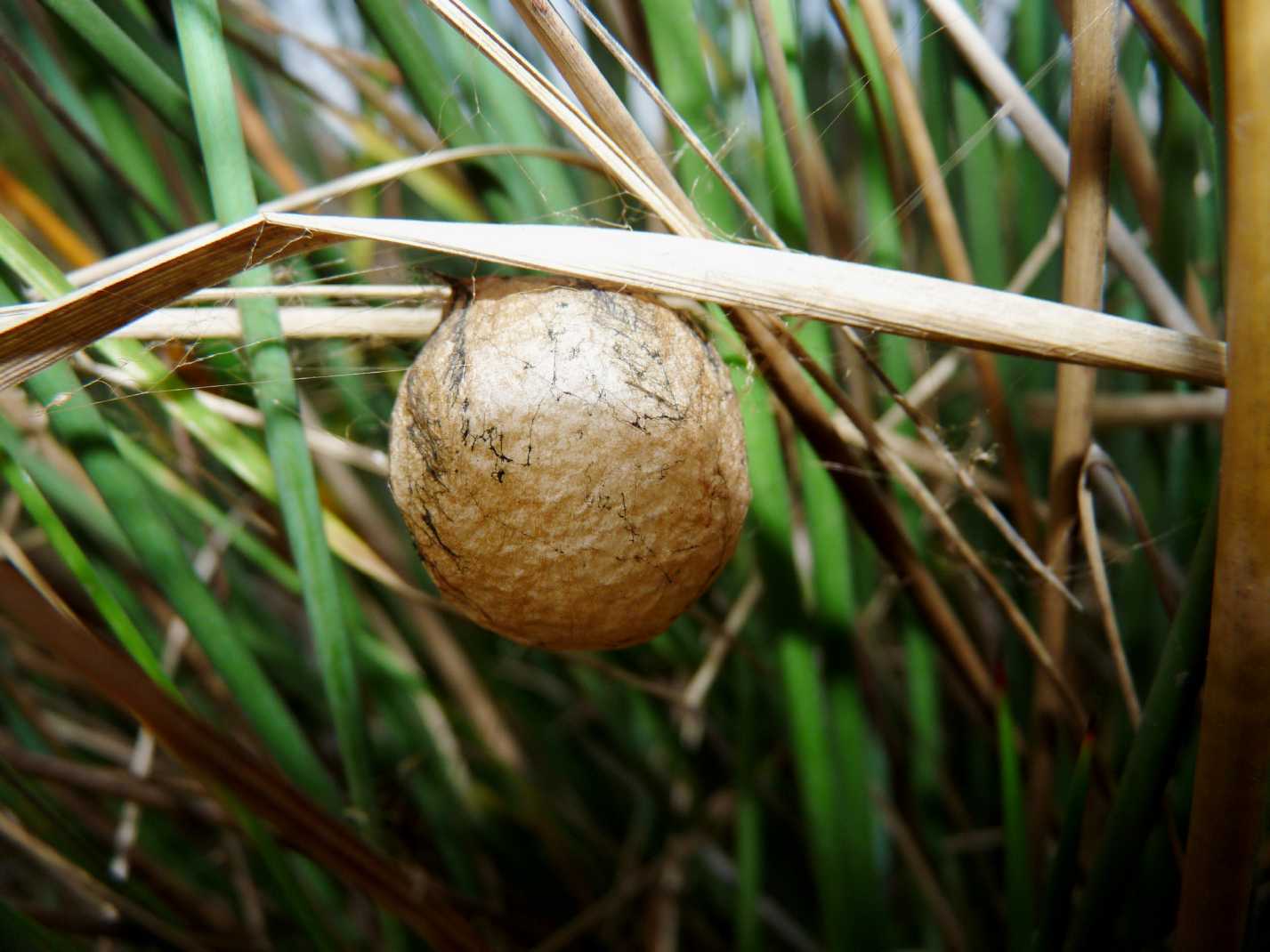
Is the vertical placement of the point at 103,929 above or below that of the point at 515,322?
below

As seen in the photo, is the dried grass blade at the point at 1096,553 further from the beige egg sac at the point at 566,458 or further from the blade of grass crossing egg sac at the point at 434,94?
the blade of grass crossing egg sac at the point at 434,94

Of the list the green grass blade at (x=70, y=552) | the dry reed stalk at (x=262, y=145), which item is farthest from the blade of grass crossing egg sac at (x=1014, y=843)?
the dry reed stalk at (x=262, y=145)

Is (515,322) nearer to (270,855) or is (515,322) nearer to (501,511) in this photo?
(501,511)

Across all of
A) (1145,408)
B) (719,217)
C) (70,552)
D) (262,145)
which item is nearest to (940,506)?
(719,217)

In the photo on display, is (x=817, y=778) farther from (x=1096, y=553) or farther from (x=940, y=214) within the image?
(x=940, y=214)

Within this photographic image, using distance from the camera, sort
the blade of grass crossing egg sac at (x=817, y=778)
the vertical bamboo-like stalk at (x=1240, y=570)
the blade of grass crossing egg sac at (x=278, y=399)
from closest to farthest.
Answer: the vertical bamboo-like stalk at (x=1240, y=570) → the blade of grass crossing egg sac at (x=278, y=399) → the blade of grass crossing egg sac at (x=817, y=778)

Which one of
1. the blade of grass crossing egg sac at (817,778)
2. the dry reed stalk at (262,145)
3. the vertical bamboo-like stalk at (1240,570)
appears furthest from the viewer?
the dry reed stalk at (262,145)

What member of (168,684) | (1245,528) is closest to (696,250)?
(1245,528)
